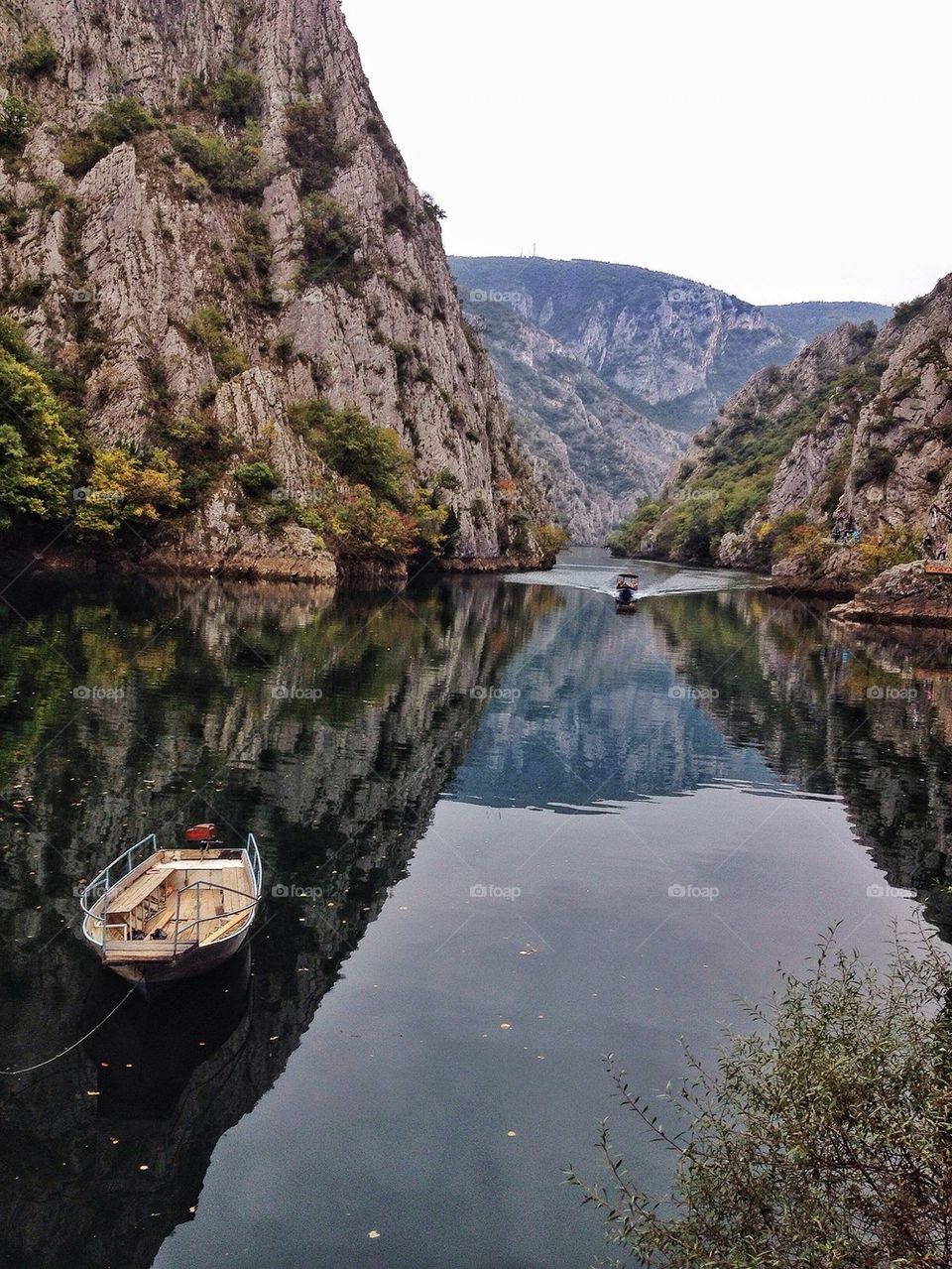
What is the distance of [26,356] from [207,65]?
2664 inches

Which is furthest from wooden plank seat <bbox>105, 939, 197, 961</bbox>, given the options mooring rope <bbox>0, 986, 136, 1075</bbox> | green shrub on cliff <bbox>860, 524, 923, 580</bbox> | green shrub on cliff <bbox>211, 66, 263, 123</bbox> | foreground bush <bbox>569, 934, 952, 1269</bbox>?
green shrub on cliff <bbox>211, 66, 263, 123</bbox>

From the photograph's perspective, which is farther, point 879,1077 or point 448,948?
point 448,948

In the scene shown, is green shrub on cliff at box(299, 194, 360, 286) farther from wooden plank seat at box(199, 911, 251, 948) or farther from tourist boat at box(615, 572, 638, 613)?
wooden plank seat at box(199, 911, 251, 948)

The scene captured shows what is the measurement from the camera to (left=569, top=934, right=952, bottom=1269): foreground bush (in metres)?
8.22

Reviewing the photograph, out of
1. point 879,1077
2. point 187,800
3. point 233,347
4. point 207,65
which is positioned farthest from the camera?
point 207,65

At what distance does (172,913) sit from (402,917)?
468 centimetres

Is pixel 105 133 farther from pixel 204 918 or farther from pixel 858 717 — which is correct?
pixel 204 918

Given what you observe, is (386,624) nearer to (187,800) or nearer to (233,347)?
(187,800)

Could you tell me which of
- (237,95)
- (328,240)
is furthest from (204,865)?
(237,95)

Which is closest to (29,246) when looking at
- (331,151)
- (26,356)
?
(26,356)

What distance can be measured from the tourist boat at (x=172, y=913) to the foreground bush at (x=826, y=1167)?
718 cm

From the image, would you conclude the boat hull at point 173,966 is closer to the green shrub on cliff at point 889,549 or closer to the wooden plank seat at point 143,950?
the wooden plank seat at point 143,950

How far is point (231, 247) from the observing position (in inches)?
4535

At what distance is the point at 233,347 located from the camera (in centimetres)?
10675
